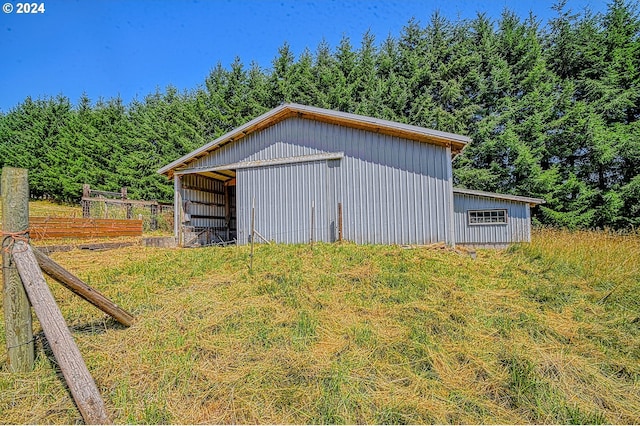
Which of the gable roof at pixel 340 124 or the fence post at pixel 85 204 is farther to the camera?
the fence post at pixel 85 204

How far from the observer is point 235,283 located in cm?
543

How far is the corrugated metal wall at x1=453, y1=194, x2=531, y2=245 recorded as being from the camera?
1149cm

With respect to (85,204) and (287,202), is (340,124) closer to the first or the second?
(287,202)

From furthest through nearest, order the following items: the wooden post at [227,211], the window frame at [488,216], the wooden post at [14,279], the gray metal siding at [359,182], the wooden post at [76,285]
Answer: the wooden post at [227,211], the window frame at [488,216], the gray metal siding at [359,182], the wooden post at [76,285], the wooden post at [14,279]

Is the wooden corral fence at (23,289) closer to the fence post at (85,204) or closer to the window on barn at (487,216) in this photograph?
the window on barn at (487,216)

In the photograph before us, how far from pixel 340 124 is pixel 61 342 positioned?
854cm

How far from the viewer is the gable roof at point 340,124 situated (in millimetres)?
8508

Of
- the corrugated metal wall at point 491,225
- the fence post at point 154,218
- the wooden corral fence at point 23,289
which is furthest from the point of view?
the fence post at point 154,218

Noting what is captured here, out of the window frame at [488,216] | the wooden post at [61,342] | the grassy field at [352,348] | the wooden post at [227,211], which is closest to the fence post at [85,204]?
the wooden post at [227,211]

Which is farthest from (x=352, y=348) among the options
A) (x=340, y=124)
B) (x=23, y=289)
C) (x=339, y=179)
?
(x=340, y=124)

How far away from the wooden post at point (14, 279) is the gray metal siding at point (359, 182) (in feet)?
24.0

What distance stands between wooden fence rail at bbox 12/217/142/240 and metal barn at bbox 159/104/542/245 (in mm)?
2693

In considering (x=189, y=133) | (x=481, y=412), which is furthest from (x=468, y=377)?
(x=189, y=133)

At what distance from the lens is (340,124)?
9703 mm
